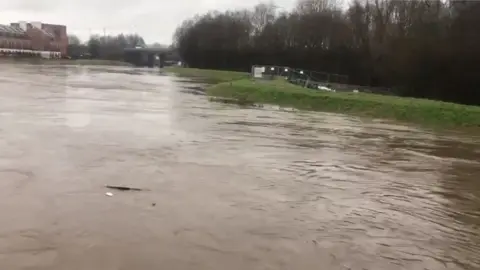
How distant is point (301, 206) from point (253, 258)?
3.13m

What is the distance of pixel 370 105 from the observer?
34.4 meters

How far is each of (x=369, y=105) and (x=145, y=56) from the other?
127 metres

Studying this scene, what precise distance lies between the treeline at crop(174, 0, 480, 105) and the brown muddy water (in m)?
24.6

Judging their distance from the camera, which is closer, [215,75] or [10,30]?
[215,75]

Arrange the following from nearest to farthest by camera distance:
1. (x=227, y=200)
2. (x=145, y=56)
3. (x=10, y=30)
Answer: (x=227, y=200) < (x=10, y=30) < (x=145, y=56)

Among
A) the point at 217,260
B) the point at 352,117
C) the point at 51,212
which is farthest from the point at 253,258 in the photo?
the point at 352,117

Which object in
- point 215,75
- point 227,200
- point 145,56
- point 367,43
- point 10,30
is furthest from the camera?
point 145,56

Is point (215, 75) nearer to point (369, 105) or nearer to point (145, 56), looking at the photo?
point (369, 105)

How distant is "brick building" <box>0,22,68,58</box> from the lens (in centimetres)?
14012

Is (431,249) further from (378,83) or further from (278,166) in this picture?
(378,83)

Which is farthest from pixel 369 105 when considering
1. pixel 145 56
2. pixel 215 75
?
pixel 145 56

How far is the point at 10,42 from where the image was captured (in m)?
140

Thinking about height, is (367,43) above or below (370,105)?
above

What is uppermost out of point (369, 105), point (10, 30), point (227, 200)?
point (10, 30)
